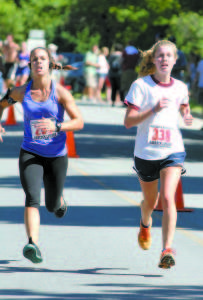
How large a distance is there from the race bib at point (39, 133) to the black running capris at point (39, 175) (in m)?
0.22

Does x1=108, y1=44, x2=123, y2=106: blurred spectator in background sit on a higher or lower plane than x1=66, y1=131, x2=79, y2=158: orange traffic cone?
lower

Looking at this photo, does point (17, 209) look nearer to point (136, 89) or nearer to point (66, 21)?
point (136, 89)

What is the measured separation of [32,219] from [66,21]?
7059 centimetres

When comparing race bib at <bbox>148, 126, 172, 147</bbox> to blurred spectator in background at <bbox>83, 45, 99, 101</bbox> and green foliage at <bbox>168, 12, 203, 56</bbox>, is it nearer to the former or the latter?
blurred spectator in background at <bbox>83, 45, 99, 101</bbox>

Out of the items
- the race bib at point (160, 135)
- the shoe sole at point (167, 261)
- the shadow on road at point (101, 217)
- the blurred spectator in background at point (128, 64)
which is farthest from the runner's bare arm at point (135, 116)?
the blurred spectator in background at point (128, 64)

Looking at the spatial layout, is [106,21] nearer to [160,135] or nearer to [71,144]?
[71,144]

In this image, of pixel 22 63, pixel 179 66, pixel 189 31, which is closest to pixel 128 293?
pixel 179 66

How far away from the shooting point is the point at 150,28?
54562 millimetres

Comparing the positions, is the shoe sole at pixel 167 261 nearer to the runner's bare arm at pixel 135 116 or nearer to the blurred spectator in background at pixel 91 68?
the runner's bare arm at pixel 135 116

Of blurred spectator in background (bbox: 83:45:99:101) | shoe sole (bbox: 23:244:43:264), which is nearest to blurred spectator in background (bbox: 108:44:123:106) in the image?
blurred spectator in background (bbox: 83:45:99:101)

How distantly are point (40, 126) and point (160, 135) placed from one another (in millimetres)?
905

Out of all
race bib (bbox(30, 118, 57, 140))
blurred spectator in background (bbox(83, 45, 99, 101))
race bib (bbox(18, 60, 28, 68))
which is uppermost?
race bib (bbox(30, 118, 57, 140))

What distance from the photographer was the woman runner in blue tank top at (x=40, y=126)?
8.23 m

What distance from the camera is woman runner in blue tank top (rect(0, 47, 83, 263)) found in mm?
8227
